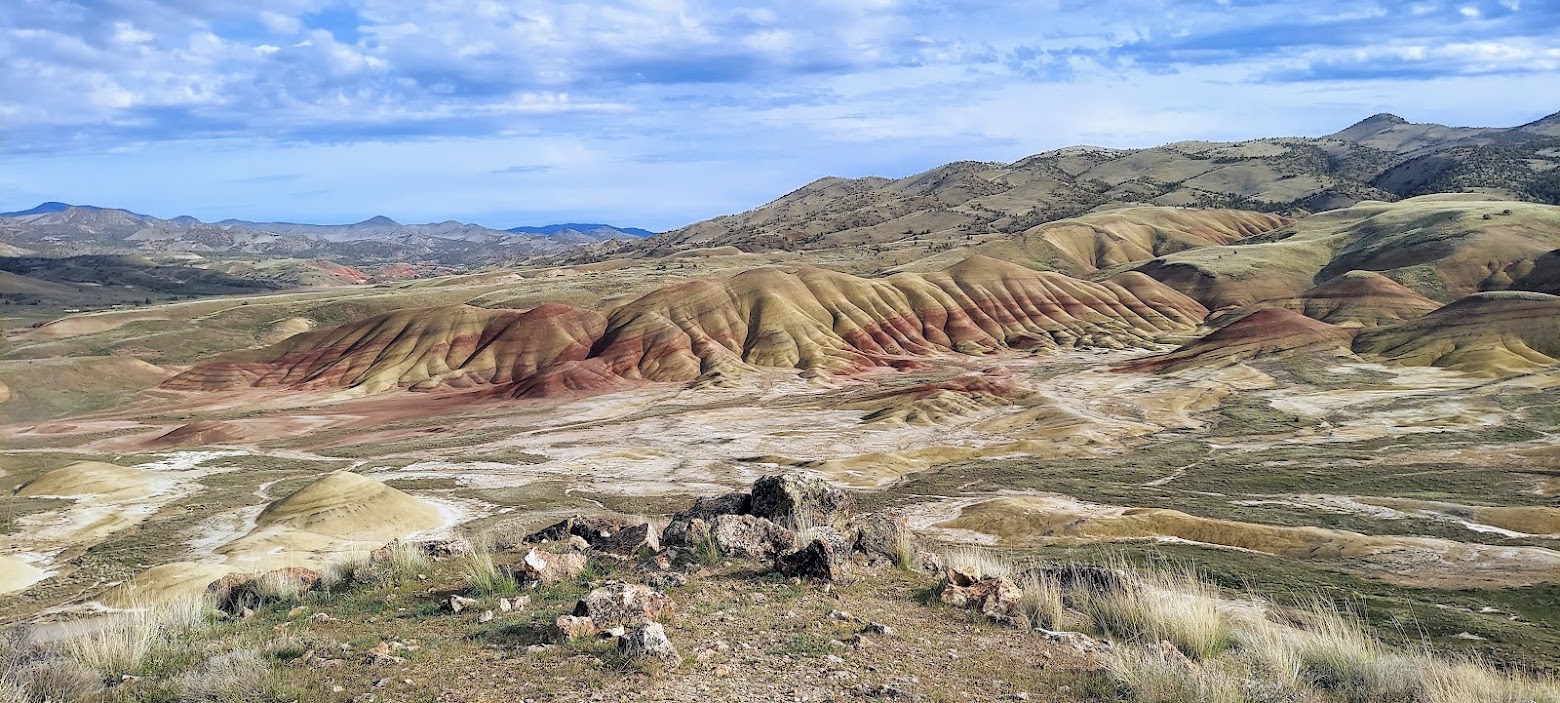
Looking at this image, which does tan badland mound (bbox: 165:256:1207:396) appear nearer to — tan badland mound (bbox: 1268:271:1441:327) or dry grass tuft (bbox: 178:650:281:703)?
tan badland mound (bbox: 1268:271:1441:327)

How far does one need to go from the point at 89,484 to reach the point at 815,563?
57.2 meters

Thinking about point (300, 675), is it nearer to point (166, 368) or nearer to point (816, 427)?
point (816, 427)

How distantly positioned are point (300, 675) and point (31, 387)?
12019cm

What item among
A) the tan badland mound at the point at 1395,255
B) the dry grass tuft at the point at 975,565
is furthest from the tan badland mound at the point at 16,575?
the tan badland mound at the point at 1395,255

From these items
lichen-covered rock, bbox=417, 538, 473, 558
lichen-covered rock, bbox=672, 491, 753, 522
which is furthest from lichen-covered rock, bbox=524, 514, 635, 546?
lichen-covered rock, bbox=417, 538, 473, 558

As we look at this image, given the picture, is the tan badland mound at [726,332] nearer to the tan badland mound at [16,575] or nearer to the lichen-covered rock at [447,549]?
the tan badland mound at [16,575]

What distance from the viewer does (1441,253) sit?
472 feet

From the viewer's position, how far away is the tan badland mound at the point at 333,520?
119 ft

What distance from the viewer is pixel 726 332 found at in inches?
4852

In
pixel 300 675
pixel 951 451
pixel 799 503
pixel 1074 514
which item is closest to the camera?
pixel 300 675

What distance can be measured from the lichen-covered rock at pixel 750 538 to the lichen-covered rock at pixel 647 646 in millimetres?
5182

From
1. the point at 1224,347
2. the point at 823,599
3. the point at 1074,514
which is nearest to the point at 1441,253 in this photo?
the point at 1224,347

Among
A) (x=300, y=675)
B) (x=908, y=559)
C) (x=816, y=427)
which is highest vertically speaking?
(x=300, y=675)

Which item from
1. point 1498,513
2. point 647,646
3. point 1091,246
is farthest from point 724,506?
point 1091,246
